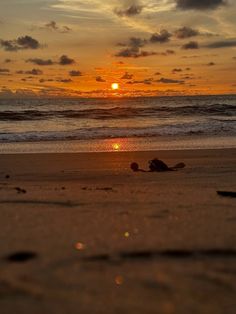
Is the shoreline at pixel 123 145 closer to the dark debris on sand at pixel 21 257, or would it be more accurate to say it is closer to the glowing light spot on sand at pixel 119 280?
the dark debris on sand at pixel 21 257

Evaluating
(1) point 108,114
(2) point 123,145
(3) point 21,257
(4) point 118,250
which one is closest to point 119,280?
(4) point 118,250

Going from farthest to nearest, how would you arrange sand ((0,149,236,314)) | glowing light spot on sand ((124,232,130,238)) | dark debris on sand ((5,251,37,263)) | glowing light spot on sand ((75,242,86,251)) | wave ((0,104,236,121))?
wave ((0,104,236,121)) → glowing light spot on sand ((124,232,130,238)) → glowing light spot on sand ((75,242,86,251)) → dark debris on sand ((5,251,37,263)) → sand ((0,149,236,314))

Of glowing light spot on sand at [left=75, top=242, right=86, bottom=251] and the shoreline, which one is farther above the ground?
glowing light spot on sand at [left=75, top=242, right=86, bottom=251]

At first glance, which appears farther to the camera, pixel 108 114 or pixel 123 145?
pixel 108 114

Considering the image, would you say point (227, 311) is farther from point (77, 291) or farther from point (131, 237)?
point (131, 237)

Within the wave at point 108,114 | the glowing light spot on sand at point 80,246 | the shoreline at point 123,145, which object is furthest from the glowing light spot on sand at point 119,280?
the wave at point 108,114

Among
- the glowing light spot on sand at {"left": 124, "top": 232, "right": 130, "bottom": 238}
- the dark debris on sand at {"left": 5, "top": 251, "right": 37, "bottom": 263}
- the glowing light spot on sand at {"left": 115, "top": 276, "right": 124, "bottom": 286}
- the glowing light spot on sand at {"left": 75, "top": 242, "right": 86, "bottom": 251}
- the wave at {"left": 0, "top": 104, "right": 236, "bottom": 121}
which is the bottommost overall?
the glowing light spot on sand at {"left": 115, "top": 276, "right": 124, "bottom": 286}

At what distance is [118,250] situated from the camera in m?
3.38

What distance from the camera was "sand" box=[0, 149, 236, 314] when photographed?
257cm

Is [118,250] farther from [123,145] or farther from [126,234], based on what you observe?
[123,145]

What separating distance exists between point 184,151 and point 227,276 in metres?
10.7

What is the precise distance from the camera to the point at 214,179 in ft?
25.5

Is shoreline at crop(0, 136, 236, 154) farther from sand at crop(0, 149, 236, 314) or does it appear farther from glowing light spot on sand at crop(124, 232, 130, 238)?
glowing light spot on sand at crop(124, 232, 130, 238)

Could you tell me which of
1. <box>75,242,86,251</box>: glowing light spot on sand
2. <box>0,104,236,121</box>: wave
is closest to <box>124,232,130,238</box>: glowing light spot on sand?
<box>75,242,86,251</box>: glowing light spot on sand
